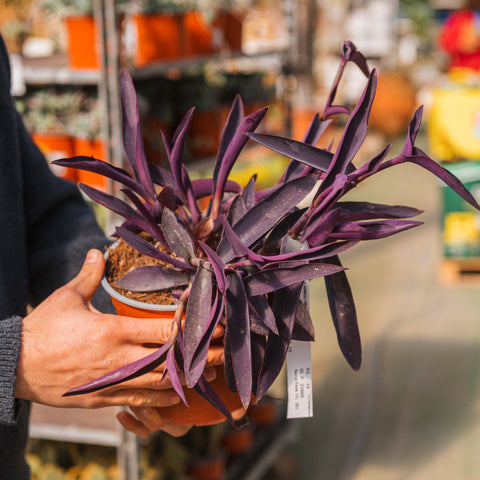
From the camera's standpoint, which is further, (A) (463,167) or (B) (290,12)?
(A) (463,167)

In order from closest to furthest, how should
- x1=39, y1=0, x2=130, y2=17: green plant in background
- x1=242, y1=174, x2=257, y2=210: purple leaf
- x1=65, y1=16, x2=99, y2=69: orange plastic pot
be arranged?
1. x1=242, y1=174, x2=257, y2=210: purple leaf
2. x1=65, y1=16, x2=99, y2=69: orange plastic pot
3. x1=39, y1=0, x2=130, y2=17: green plant in background

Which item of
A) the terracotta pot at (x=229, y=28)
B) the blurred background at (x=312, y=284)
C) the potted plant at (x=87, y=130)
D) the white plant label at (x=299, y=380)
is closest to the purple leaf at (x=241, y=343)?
the white plant label at (x=299, y=380)

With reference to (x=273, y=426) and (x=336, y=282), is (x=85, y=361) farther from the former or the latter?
(x=273, y=426)

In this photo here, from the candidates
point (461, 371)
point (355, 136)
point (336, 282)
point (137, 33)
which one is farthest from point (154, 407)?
point (461, 371)

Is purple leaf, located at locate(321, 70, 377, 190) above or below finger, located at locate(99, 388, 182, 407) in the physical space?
above

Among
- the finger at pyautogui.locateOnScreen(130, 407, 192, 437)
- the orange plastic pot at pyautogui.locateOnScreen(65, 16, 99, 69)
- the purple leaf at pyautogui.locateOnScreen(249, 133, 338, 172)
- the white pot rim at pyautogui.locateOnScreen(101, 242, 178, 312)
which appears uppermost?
the orange plastic pot at pyautogui.locateOnScreen(65, 16, 99, 69)

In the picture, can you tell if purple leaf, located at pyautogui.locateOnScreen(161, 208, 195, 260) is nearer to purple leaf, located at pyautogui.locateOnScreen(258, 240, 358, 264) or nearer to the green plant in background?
purple leaf, located at pyautogui.locateOnScreen(258, 240, 358, 264)

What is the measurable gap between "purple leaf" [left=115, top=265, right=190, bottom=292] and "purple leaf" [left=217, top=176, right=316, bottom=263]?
0.06m

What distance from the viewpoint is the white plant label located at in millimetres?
715

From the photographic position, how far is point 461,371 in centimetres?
279

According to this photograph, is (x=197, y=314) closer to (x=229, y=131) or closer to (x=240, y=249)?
(x=240, y=249)

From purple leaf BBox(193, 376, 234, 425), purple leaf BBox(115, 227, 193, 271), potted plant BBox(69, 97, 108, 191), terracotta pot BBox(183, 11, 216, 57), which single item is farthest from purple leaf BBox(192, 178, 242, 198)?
terracotta pot BBox(183, 11, 216, 57)

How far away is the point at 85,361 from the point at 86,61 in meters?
1.39

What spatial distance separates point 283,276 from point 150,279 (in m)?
0.15
